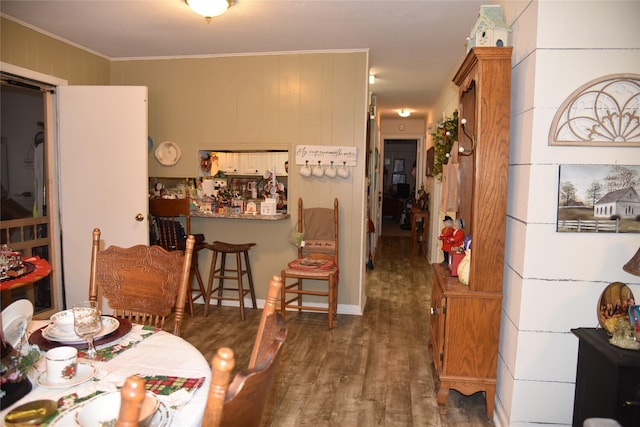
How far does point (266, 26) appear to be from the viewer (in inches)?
129

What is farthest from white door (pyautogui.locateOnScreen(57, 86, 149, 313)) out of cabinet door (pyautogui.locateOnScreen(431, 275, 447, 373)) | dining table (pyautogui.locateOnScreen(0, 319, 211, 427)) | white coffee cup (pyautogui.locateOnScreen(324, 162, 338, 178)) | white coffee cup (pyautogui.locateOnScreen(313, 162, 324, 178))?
cabinet door (pyautogui.locateOnScreen(431, 275, 447, 373))

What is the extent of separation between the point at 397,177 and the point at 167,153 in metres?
9.89

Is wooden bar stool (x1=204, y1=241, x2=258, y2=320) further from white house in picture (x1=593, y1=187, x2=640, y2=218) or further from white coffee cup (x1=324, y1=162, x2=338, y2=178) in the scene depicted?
white house in picture (x1=593, y1=187, x2=640, y2=218)

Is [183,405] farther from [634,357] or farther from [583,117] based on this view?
[583,117]

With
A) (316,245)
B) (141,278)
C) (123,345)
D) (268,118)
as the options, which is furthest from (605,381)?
(268,118)

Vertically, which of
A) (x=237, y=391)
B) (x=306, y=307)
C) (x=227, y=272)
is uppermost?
(x=237, y=391)

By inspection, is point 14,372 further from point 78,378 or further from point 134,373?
point 134,373

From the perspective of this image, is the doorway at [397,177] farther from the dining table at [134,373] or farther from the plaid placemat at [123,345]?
the dining table at [134,373]

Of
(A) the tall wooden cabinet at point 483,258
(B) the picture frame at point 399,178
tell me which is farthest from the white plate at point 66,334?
(B) the picture frame at point 399,178

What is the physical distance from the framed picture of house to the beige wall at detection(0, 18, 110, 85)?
383 centimetres

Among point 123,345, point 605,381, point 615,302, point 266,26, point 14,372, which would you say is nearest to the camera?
point 14,372

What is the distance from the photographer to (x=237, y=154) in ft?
14.4

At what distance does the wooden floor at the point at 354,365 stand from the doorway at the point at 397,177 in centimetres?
765

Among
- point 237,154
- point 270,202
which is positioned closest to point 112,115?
point 237,154
